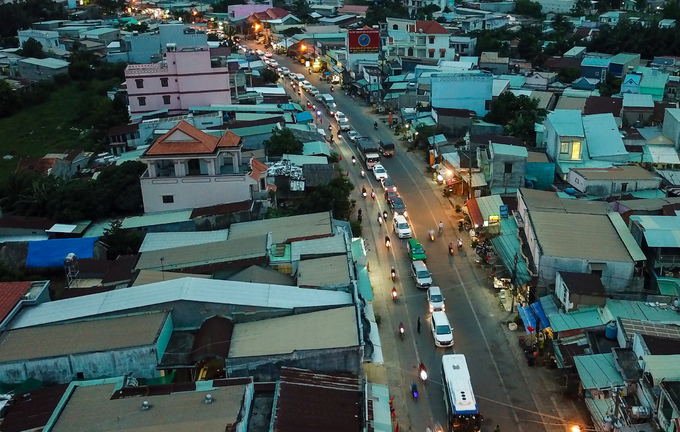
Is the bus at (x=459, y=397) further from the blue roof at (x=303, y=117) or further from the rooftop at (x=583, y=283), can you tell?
the blue roof at (x=303, y=117)

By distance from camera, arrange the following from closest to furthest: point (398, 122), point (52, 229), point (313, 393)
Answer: point (313, 393), point (52, 229), point (398, 122)

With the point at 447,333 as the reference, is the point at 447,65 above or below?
above

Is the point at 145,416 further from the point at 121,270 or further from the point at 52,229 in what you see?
the point at 52,229

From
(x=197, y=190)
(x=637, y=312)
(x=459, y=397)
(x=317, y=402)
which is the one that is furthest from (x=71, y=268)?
(x=637, y=312)

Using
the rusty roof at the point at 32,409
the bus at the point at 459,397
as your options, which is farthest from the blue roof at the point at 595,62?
the rusty roof at the point at 32,409

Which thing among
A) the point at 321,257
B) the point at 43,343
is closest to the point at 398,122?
the point at 321,257

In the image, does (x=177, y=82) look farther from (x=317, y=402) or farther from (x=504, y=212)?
(x=317, y=402)

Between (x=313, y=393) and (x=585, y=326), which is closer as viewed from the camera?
(x=313, y=393)
